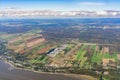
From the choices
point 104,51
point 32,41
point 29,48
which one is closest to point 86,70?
point 104,51

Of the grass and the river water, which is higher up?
the grass

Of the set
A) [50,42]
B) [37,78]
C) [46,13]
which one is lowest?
[37,78]

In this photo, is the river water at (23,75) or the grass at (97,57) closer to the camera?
the river water at (23,75)

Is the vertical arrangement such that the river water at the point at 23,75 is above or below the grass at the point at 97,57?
below

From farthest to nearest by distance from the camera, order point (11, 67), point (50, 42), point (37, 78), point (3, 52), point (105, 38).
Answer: point (105, 38), point (50, 42), point (3, 52), point (11, 67), point (37, 78)

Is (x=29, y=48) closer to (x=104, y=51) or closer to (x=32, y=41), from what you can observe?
(x=32, y=41)

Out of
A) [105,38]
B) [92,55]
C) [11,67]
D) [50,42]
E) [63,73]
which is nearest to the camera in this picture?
[63,73]

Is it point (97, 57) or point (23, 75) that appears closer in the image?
point (23, 75)

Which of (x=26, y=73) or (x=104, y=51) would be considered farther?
(x=104, y=51)

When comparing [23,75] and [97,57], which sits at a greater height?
[97,57]

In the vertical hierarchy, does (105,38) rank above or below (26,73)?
above

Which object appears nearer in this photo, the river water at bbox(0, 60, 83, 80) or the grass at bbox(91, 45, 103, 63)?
the river water at bbox(0, 60, 83, 80)
